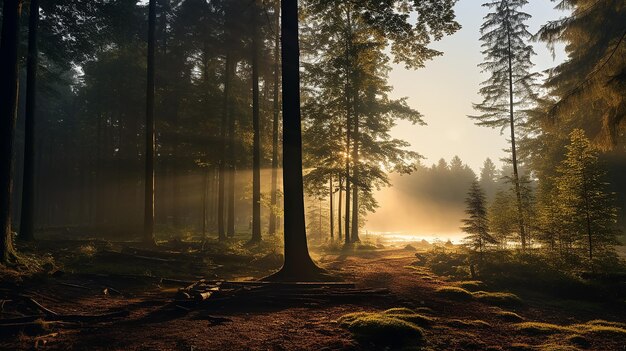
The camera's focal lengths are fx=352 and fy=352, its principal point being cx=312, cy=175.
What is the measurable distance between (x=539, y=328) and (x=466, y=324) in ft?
4.42

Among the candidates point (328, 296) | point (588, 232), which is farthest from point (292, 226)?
point (588, 232)

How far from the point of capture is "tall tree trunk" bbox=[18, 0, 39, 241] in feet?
54.9

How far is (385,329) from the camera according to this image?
6398 millimetres

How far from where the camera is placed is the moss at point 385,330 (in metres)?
6.16

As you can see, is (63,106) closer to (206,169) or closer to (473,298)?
(206,169)

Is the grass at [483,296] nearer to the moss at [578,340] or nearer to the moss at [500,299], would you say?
the moss at [500,299]

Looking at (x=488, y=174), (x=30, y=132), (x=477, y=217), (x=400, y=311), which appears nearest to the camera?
(x=400, y=311)

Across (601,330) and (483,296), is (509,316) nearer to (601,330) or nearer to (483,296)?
(601,330)

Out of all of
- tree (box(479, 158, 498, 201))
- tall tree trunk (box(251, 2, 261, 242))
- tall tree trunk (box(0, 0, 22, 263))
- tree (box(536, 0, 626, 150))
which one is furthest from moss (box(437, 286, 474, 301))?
tree (box(479, 158, 498, 201))

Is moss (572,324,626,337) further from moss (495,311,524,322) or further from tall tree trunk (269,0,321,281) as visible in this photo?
tall tree trunk (269,0,321,281)

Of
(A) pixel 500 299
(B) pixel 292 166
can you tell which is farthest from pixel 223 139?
(A) pixel 500 299

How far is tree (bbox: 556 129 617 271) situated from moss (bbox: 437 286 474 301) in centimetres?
590

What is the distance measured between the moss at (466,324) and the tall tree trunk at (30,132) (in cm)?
1827

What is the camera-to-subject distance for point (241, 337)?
629 cm
